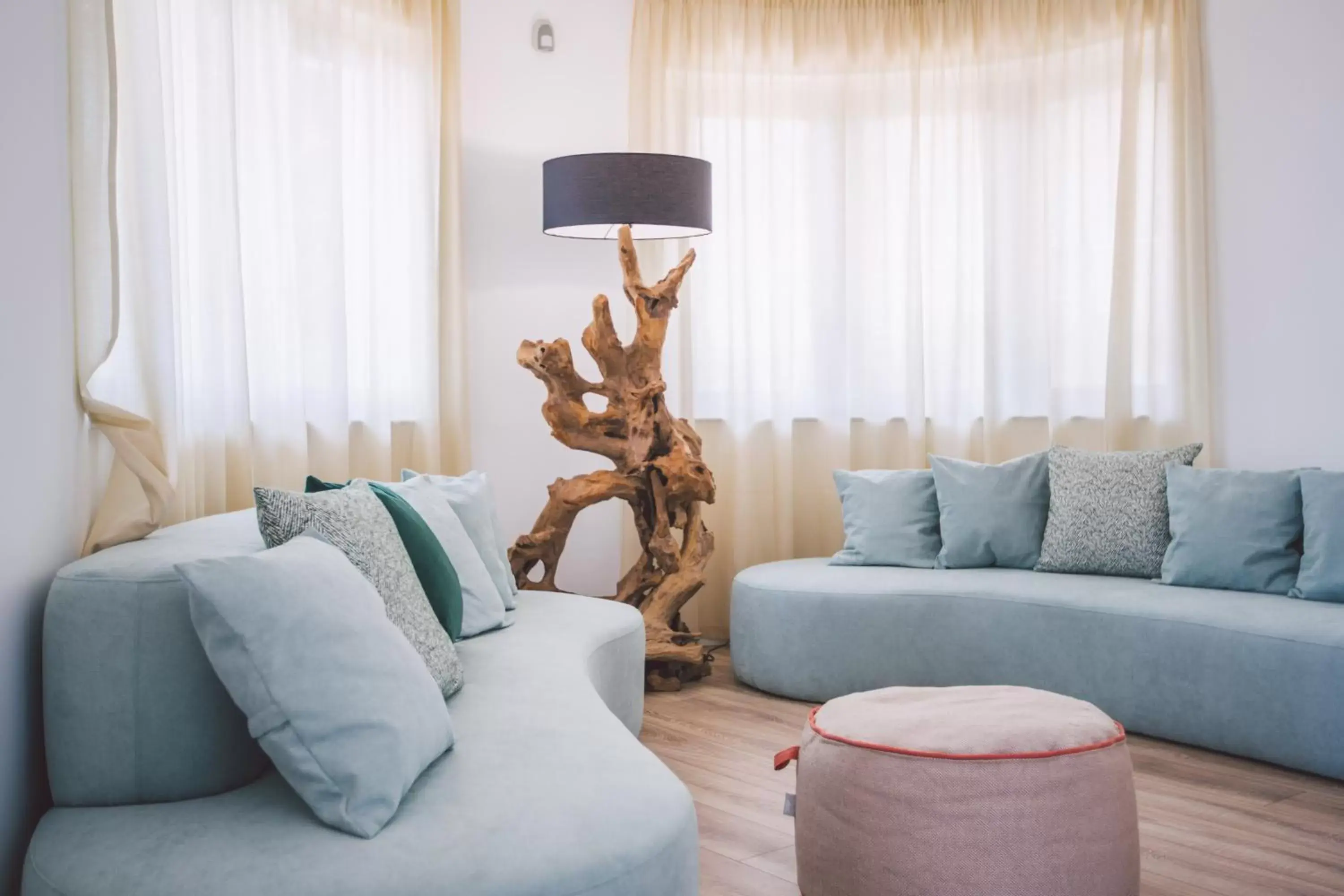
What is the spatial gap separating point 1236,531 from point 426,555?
2574mm

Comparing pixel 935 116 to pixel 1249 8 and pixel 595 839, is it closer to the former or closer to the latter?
pixel 1249 8

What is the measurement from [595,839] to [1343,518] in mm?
2826

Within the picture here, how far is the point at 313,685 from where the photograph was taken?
1790mm

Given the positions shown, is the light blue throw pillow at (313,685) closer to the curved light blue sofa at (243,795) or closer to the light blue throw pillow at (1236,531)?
the curved light blue sofa at (243,795)

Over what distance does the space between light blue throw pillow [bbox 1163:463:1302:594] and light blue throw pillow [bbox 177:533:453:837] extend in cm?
282

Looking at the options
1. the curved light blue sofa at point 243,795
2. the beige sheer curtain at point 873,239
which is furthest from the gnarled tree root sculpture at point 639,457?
the curved light blue sofa at point 243,795

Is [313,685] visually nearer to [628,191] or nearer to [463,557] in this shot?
[463,557]

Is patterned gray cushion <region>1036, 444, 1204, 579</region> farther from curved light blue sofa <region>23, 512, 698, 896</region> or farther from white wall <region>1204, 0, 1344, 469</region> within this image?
curved light blue sofa <region>23, 512, 698, 896</region>

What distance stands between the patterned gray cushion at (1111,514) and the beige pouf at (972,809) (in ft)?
5.83

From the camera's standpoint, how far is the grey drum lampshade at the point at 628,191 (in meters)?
4.06

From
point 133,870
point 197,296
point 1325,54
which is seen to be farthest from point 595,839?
point 1325,54

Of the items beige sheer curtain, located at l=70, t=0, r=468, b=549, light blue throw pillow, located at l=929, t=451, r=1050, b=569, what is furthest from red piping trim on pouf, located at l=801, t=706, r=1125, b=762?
light blue throw pillow, located at l=929, t=451, r=1050, b=569

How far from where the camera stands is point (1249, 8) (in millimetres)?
4352

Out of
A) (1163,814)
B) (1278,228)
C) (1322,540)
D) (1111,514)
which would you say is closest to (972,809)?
(1163,814)
